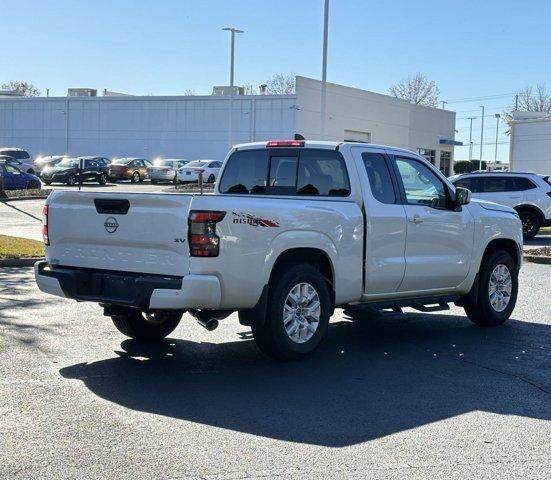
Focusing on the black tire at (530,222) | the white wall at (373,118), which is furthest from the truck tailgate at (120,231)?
the white wall at (373,118)

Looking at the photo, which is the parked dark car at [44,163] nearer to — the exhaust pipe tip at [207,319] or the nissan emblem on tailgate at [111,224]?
the nissan emblem on tailgate at [111,224]

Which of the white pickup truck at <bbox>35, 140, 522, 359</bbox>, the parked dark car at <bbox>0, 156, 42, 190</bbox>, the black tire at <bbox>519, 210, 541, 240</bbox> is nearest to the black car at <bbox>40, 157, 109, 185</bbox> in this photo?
the parked dark car at <bbox>0, 156, 42, 190</bbox>

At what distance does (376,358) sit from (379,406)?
1760 millimetres

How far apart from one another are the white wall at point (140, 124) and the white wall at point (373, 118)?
1729 millimetres

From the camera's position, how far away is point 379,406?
6316mm

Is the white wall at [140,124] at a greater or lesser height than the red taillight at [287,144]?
greater

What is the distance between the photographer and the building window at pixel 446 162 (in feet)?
246

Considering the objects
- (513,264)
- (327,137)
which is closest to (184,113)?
(327,137)

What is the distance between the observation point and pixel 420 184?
914 cm

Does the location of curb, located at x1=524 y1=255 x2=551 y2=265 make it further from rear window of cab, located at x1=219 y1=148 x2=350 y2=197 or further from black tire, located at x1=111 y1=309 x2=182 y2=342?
black tire, located at x1=111 y1=309 x2=182 y2=342

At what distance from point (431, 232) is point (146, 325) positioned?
319cm

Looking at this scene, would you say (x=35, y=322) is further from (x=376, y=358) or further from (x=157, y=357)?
(x=376, y=358)

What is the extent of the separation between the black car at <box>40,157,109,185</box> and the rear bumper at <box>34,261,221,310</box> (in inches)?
1489

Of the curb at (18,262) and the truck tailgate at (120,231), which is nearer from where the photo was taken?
the truck tailgate at (120,231)
